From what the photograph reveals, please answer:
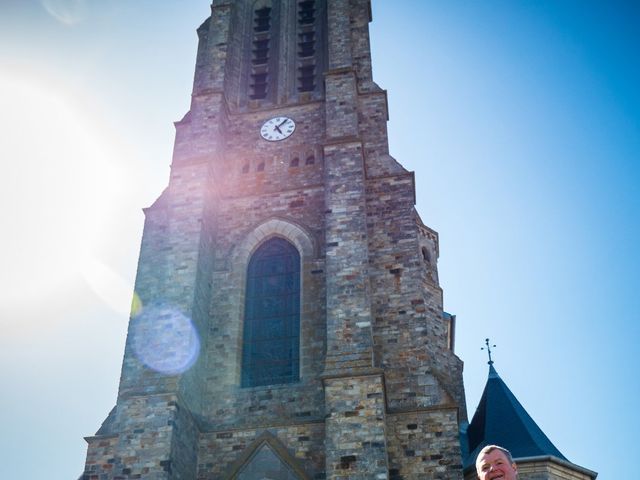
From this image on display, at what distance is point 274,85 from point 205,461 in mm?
11996

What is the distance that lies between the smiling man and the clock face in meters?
17.0

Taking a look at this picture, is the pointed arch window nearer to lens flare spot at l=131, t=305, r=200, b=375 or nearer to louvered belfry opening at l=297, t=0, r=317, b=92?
lens flare spot at l=131, t=305, r=200, b=375

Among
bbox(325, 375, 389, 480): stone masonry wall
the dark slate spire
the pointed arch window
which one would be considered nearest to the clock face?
the pointed arch window

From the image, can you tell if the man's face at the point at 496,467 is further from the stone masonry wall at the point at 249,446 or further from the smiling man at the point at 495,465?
the stone masonry wall at the point at 249,446

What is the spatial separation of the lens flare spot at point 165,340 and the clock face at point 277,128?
6.64 metres

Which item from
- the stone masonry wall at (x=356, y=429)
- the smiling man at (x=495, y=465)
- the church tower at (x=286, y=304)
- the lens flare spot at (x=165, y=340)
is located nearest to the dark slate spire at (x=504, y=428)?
the church tower at (x=286, y=304)

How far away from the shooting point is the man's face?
409 centimetres

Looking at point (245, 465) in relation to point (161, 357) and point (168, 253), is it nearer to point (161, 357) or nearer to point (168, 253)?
point (161, 357)

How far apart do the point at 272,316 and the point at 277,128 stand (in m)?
6.06

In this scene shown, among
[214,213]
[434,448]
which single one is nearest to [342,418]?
[434,448]

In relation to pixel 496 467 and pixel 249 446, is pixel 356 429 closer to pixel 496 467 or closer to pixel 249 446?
pixel 249 446

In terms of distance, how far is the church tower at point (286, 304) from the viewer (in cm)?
1408

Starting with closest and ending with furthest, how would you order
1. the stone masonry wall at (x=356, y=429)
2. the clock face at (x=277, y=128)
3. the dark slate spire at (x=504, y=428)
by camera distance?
the stone masonry wall at (x=356, y=429)
the dark slate spire at (x=504, y=428)
the clock face at (x=277, y=128)

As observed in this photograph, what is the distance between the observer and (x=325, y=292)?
1688 centimetres
